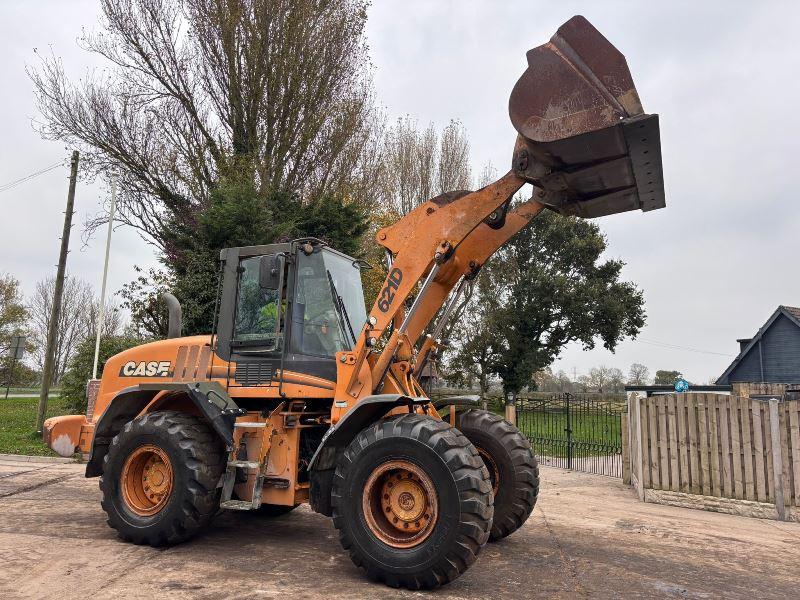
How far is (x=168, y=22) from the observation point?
16.7 metres

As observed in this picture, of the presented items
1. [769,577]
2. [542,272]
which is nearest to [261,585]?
[769,577]

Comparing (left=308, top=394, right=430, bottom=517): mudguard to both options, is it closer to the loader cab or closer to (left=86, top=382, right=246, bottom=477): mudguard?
the loader cab

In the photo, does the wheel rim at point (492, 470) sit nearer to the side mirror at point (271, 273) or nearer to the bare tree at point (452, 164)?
the side mirror at point (271, 273)

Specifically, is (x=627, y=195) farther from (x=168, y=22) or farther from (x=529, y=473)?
(x=168, y=22)

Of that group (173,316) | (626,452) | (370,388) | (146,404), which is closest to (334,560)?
(370,388)

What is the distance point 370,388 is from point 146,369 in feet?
8.76

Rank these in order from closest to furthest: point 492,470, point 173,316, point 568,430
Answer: point 492,470 → point 173,316 → point 568,430

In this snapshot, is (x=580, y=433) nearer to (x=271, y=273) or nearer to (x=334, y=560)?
(x=334, y=560)

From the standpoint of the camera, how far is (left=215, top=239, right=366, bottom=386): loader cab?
560 cm

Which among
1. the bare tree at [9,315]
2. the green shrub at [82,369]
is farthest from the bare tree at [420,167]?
the bare tree at [9,315]

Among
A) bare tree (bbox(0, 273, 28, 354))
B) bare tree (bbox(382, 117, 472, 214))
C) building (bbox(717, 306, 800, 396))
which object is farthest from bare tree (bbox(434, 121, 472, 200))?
bare tree (bbox(0, 273, 28, 354))

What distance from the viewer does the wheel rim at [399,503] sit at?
4.41m

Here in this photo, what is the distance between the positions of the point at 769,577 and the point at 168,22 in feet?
59.4

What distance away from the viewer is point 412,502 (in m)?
4.54
